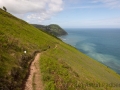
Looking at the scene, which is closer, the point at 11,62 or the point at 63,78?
the point at 11,62

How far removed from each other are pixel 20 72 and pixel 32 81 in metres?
2.52

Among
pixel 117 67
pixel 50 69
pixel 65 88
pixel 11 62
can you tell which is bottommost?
pixel 117 67

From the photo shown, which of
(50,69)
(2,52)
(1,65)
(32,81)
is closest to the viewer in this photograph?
(1,65)

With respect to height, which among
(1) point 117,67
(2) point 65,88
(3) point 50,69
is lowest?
(1) point 117,67

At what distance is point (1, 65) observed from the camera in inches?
799

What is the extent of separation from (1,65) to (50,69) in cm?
951

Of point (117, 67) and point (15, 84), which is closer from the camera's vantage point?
point (15, 84)

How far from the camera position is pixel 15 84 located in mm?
18719

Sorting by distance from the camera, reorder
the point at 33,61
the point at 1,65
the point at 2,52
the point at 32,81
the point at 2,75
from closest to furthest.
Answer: the point at 2,75
the point at 1,65
the point at 32,81
the point at 2,52
the point at 33,61

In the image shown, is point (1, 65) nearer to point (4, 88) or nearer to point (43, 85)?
point (4, 88)

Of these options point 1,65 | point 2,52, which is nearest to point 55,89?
point 1,65

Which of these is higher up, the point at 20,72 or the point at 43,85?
the point at 20,72

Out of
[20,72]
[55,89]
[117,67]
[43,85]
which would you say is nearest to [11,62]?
[20,72]

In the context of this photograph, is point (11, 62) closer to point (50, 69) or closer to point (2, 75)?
point (2, 75)
